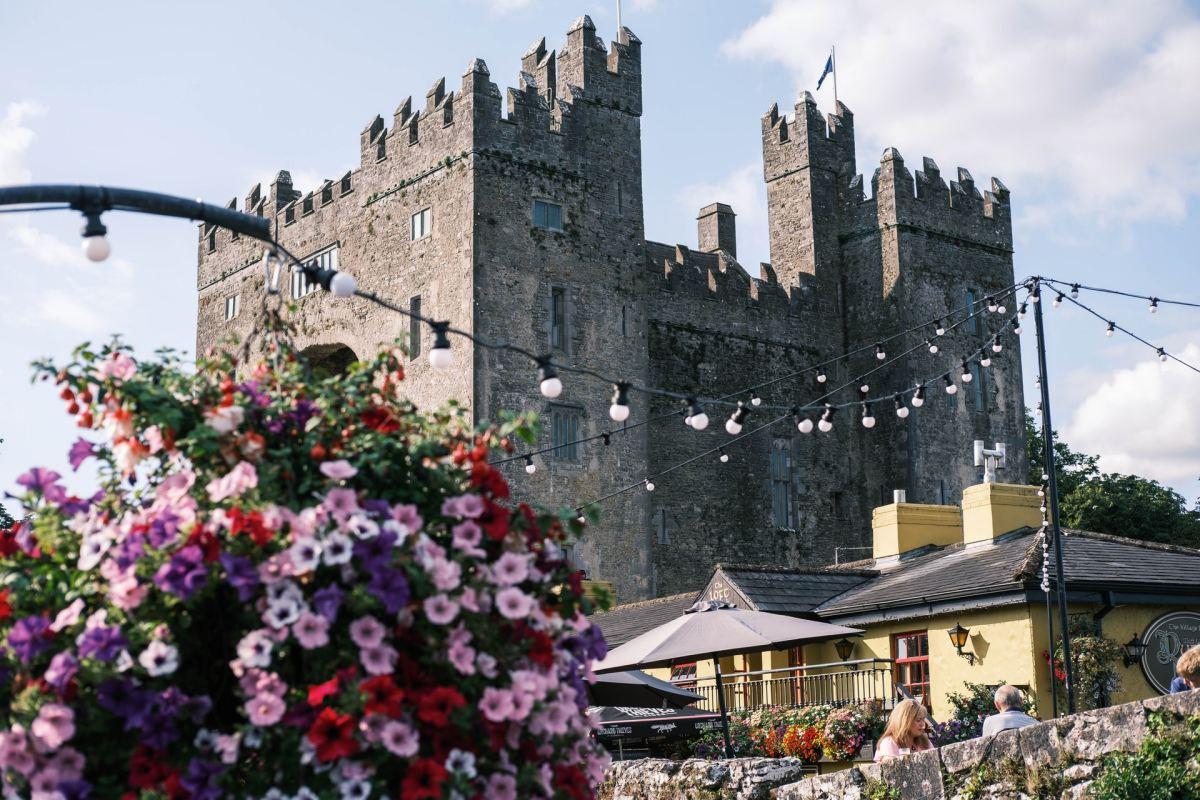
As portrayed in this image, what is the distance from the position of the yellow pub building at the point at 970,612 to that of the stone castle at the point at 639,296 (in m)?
10.2

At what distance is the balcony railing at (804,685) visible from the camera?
20.8 metres

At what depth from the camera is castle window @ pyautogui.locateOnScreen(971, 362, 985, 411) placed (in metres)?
41.2

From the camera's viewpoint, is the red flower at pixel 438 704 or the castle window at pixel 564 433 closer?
the red flower at pixel 438 704

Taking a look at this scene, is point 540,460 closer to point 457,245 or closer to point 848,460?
point 457,245

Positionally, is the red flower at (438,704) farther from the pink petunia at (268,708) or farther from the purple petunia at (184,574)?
the purple petunia at (184,574)

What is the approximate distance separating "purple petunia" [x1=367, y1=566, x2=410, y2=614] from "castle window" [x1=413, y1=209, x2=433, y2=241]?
31218 millimetres

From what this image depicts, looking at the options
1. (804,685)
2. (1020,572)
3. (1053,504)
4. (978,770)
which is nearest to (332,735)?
(978,770)

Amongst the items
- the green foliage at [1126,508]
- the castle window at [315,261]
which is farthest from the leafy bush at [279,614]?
the green foliage at [1126,508]

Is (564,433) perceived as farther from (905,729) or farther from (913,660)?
(905,729)

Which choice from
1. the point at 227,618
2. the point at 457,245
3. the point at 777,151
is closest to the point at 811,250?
the point at 777,151

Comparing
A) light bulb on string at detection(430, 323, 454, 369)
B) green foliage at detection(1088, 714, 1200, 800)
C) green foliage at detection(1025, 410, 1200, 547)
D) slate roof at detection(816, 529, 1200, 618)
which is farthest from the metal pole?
green foliage at detection(1025, 410, 1200, 547)

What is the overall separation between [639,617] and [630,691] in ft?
35.5

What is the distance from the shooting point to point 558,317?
3525 centimetres

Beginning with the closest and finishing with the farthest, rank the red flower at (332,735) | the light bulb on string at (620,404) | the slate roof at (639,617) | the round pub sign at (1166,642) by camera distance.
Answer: the red flower at (332,735)
the light bulb on string at (620,404)
the round pub sign at (1166,642)
the slate roof at (639,617)
